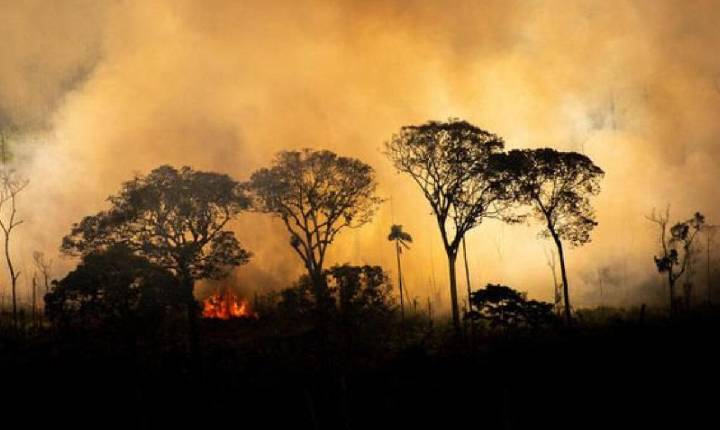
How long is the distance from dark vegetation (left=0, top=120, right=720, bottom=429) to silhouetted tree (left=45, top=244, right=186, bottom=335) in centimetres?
12

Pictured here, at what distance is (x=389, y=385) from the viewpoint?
3609 cm

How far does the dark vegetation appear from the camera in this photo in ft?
106

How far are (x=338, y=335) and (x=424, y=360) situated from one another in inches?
268

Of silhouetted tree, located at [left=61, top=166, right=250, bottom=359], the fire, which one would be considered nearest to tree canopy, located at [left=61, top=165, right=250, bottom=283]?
silhouetted tree, located at [left=61, top=166, right=250, bottom=359]

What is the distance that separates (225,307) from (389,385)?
72.6 metres

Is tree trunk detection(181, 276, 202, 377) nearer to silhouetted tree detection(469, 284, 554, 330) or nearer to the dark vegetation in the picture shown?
the dark vegetation

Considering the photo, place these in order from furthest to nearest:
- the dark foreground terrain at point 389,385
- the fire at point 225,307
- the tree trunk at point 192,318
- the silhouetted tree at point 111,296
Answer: the fire at point 225,307, the tree trunk at point 192,318, the silhouetted tree at point 111,296, the dark foreground terrain at point 389,385

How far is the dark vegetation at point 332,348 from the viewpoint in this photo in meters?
32.3

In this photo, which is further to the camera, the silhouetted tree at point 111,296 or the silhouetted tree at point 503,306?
the silhouetted tree at point 111,296

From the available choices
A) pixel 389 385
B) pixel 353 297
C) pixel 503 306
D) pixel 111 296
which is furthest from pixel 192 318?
pixel 503 306

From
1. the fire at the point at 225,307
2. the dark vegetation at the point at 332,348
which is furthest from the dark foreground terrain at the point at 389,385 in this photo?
the fire at the point at 225,307

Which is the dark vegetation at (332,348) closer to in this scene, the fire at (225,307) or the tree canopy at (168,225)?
the tree canopy at (168,225)

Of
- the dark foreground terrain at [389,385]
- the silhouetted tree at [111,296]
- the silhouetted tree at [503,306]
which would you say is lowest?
the dark foreground terrain at [389,385]

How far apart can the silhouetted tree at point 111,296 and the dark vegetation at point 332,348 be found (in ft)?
0.40
